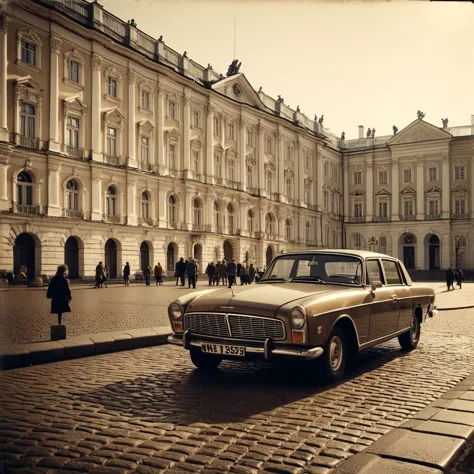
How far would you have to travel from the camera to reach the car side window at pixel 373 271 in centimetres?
819

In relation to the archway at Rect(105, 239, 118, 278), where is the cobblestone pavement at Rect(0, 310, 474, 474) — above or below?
below

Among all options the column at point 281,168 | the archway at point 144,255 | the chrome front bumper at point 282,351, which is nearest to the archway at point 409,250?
the column at point 281,168

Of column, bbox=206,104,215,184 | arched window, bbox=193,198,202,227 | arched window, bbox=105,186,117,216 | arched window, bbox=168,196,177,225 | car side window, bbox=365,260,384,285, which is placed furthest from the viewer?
column, bbox=206,104,215,184

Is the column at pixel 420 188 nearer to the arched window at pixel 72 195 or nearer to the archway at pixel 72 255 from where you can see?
the arched window at pixel 72 195

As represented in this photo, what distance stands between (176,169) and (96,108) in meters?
8.92

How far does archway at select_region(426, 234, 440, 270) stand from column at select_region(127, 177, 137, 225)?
41.8 meters

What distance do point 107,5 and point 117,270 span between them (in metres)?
35.3

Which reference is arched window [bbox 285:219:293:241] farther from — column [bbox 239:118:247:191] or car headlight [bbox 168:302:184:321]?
car headlight [bbox 168:302:184:321]

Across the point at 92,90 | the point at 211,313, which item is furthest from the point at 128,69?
the point at 211,313

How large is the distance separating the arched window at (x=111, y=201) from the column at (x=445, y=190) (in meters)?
43.5

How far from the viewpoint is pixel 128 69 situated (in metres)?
39.3

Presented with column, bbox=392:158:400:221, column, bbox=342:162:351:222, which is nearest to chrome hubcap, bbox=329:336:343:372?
column, bbox=392:158:400:221

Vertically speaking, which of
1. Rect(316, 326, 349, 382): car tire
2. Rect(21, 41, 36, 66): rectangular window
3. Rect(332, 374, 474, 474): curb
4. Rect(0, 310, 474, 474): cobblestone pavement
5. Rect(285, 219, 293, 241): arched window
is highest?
Rect(21, 41, 36, 66): rectangular window

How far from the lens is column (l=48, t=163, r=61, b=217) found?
3247 centimetres
